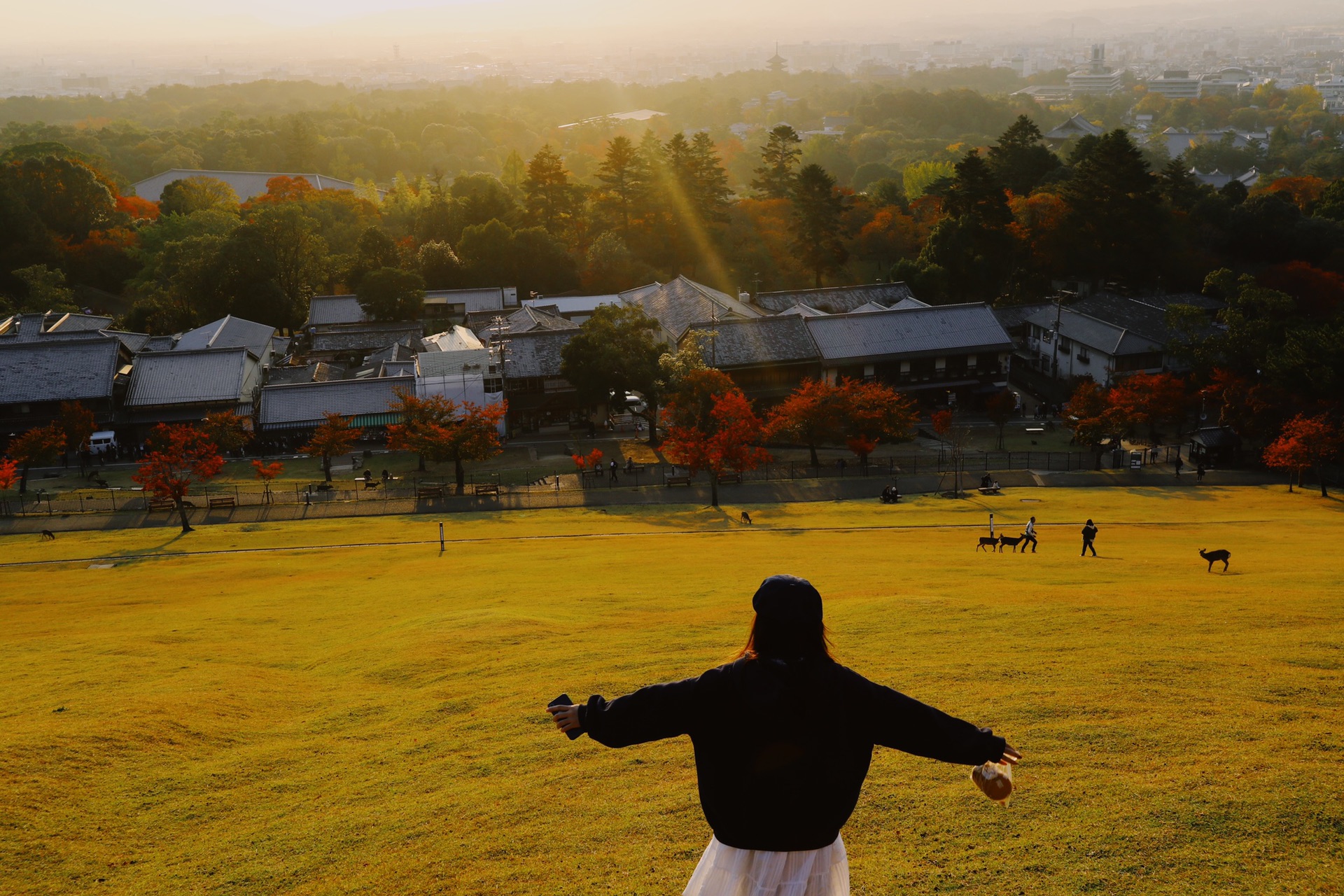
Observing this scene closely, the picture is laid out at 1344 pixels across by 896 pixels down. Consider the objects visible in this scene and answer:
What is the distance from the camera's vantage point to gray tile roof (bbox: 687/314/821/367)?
49.9 meters

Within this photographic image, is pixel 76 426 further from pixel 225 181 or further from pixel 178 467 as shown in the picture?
pixel 225 181

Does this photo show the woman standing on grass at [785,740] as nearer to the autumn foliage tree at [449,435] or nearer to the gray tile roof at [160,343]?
the autumn foliage tree at [449,435]

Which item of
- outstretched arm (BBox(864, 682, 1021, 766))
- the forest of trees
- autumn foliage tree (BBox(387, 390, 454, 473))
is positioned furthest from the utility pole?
outstretched arm (BBox(864, 682, 1021, 766))

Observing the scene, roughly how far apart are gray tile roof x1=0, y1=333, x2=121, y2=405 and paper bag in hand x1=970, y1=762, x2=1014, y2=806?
2025 inches

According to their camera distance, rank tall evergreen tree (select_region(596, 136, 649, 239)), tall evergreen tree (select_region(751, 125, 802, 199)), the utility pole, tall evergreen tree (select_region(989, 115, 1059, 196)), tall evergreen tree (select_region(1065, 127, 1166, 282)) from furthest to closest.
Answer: tall evergreen tree (select_region(751, 125, 802, 199))
tall evergreen tree (select_region(596, 136, 649, 239))
tall evergreen tree (select_region(989, 115, 1059, 196))
tall evergreen tree (select_region(1065, 127, 1166, 282))
the utility pole

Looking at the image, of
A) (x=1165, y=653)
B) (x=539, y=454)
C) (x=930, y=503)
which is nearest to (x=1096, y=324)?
(x=930, y=503)

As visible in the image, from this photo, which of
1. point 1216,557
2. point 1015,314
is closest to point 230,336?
point 1015,314

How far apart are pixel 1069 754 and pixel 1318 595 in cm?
918

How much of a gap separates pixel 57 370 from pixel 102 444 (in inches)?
229

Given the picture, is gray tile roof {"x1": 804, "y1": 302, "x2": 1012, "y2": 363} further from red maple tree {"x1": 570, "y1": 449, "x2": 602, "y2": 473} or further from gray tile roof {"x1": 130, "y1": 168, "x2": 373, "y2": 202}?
gray tile roof {"x1": 130, "y1": 168, "x2": 373, "y2": 202}

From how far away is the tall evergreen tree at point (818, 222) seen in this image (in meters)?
64.2

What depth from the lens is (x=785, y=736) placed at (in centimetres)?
424

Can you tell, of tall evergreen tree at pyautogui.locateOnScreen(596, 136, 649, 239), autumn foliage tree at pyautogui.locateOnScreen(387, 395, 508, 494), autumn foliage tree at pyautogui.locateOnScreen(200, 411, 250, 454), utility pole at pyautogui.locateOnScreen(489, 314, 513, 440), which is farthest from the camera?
tall evergreen tree at pyautogui.locateOnScreen(596, 136, 649, 239)

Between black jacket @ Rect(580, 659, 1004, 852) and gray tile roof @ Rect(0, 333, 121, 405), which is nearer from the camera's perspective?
black jacket @ Rect(580, 659, 1004, 852)
